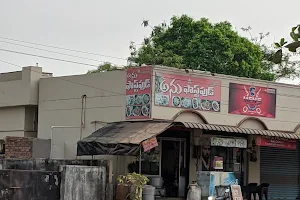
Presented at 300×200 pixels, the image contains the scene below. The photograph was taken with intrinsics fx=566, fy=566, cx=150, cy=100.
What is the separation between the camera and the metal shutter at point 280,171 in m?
22.0

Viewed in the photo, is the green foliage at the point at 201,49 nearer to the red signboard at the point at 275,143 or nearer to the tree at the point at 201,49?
the tree at the point at 201,49

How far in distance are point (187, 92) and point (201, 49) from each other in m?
14.4

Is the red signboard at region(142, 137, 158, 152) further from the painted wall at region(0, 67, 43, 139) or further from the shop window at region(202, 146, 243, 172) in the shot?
the painted wall at region(0, 67, 43, 139)

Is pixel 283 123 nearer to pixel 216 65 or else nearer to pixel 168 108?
pixel 168 108

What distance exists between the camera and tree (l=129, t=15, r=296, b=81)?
32.8 metres

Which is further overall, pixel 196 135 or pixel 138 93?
pixel 196 135

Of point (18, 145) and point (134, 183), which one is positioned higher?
point (18, 145)

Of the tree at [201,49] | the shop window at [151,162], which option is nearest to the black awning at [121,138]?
the shop window at [151,162]

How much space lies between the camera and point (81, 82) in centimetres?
2039

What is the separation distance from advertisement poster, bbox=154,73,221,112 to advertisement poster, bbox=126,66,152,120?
295 mm

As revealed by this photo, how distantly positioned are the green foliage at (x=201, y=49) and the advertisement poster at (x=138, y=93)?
12.1m

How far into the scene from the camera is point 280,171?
2264 cm

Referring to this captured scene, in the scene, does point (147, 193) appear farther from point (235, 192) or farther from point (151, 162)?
point (151, 162)

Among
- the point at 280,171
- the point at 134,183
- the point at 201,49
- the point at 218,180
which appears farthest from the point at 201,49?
the point at 134,183
